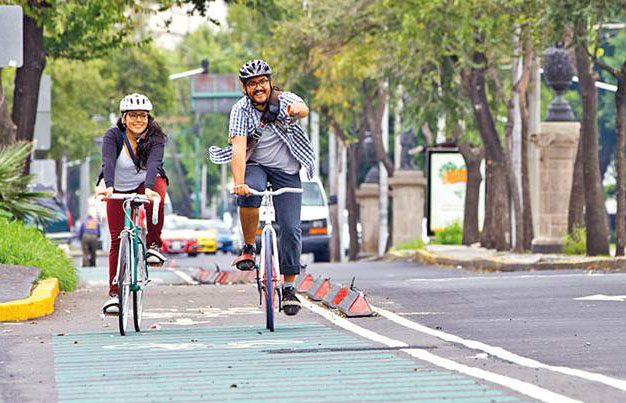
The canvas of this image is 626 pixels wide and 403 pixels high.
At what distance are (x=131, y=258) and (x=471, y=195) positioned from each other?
93.5 ft

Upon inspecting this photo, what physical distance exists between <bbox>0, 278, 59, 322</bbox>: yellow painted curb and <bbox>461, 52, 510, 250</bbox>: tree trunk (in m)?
18.7

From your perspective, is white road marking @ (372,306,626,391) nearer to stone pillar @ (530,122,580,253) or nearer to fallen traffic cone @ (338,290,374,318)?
fallen traffic cone @ (338,290,374,318)

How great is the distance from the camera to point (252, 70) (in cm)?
1303

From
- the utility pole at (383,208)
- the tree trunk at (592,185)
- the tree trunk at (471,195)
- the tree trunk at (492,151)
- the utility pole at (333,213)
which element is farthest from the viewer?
the utility pole at (333,213)

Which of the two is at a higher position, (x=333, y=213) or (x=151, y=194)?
(x=151, y=194)

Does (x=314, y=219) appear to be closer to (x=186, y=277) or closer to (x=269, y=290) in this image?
(x=186, y=277)

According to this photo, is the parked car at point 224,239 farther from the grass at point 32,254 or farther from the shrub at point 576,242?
the grass at point 32,254

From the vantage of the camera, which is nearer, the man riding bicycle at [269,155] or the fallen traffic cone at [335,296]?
the man riding bicycle at [269,155]

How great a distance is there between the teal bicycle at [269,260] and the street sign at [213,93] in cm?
5427

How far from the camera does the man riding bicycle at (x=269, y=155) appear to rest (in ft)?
42.9

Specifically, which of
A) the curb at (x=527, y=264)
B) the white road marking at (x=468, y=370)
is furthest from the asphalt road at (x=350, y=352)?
the curb at (x=527, y=264)

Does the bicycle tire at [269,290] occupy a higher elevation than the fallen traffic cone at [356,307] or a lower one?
higher

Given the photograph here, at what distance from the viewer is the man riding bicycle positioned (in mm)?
13070

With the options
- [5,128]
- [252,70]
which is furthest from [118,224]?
[5,128]
